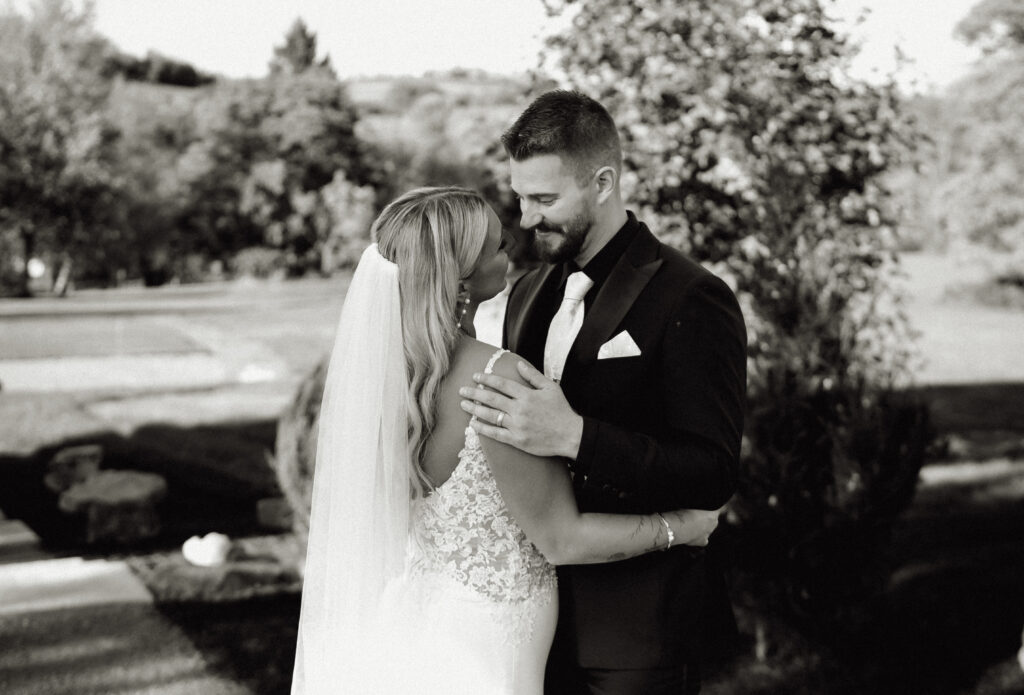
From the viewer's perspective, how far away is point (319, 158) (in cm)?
874

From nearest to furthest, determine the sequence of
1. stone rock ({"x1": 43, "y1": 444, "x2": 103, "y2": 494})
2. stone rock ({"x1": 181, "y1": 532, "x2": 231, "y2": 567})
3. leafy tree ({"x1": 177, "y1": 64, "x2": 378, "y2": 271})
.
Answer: stone rock ({"x1": 181, "y1": 532, "x2": 231, "y2": 567}) < stone rock ({"x1": 43, "y1": 444, "x2": 103, "y2": 494}) < leafy tree ({"x1": 177, "y1": 64, "x2": 378, "y2": 271})

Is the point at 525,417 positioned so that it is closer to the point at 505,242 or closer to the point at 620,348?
the point at 620,348

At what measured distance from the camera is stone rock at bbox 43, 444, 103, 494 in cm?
713

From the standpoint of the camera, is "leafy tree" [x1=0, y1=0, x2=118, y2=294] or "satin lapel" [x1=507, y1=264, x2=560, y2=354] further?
"leafy tree" [x1=0, y1=0, x2=118, y2=294]

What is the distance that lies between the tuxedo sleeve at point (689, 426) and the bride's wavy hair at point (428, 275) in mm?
359

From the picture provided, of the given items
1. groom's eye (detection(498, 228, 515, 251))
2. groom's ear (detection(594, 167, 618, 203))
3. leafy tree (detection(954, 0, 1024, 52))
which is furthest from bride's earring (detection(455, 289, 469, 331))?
leafy tree (detection(954, 0, 1024, 52))

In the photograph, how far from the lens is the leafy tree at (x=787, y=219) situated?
4.08 metres

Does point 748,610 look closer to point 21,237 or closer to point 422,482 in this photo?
point 422,482

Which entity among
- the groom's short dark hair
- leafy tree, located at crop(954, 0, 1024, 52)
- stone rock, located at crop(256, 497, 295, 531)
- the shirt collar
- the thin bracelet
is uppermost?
leafy tree, located at crop(954, 0, 1024, 52)

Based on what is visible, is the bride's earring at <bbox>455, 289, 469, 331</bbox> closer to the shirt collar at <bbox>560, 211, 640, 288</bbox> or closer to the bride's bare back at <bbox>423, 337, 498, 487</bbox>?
the bride's bare back at <bbox>423, 337, 498, 487</bbox>

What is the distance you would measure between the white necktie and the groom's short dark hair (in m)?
0.27

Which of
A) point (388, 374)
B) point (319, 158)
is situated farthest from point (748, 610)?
point (319, 158)

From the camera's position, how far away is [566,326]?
236cm

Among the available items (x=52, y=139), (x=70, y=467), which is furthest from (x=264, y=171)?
(x=70, y=467)
